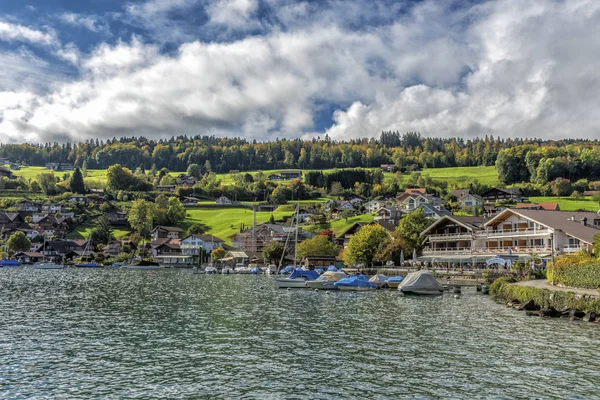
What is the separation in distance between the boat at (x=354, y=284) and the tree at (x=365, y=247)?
27660 millimetres

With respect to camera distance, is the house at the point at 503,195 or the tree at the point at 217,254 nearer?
the tree at the point at 217,254

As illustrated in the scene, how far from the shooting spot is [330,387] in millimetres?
19516

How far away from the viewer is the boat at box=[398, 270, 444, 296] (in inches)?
2327

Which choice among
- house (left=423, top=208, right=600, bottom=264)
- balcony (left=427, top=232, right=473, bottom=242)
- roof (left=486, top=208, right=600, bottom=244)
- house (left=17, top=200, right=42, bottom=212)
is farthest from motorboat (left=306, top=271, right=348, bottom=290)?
house (left=17, top=200, right=42, bottom=212)

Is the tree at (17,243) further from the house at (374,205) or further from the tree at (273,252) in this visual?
the house at (374,205)

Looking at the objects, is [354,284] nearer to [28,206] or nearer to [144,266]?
[144,266]

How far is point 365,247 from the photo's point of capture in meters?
94.8

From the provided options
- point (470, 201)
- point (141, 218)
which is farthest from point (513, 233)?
point (141, 218)

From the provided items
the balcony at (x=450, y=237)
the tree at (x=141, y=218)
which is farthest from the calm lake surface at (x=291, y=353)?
the tree at (x=141, y=218)

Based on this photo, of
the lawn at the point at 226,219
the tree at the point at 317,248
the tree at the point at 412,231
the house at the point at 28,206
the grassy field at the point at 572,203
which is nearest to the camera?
the tree at the point at 412,231

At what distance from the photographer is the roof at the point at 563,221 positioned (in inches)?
2741

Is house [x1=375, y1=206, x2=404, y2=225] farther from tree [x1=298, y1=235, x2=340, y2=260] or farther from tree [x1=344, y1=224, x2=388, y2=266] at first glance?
tree [x1=344, y1=224, x2=388, y2=266]

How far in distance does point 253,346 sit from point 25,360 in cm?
1099

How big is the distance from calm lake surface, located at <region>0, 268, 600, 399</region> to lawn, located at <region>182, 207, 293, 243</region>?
128 metres
